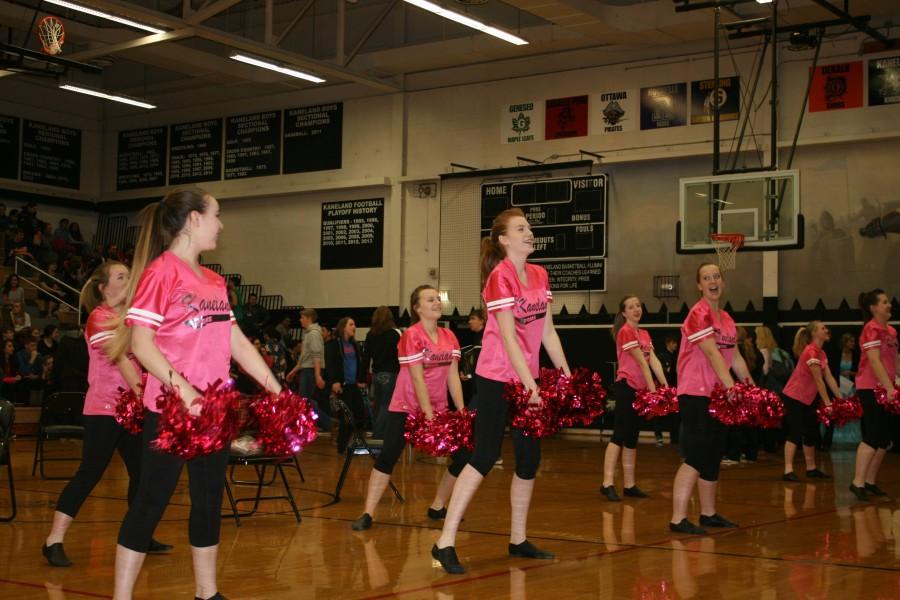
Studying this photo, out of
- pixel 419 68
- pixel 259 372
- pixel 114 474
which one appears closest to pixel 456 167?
pixel 419 68

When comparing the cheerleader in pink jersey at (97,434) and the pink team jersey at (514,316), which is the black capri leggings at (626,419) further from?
the cheerleader in pink jersey at (97,434)

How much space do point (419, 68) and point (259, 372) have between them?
17.8m

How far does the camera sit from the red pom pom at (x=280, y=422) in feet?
13.2

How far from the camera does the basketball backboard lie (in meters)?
13.3

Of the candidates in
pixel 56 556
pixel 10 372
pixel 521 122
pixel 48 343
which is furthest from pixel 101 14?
pixel 56 556

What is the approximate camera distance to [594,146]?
19234 mm

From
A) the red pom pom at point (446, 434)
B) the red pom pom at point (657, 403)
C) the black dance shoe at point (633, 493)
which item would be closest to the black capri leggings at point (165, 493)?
the red pom pom at point (446, 434)

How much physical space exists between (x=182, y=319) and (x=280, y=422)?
0.54m

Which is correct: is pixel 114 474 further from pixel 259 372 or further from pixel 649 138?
pixel 649 138

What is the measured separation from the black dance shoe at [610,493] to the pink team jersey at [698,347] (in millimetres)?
2081

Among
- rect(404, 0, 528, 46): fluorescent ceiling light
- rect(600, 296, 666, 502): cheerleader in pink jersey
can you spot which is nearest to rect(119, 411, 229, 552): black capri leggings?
rect(600, 296, 666, 502): cheerleader in pink jersey

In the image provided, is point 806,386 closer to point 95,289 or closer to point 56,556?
point 95,289

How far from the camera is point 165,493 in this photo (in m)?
3.85

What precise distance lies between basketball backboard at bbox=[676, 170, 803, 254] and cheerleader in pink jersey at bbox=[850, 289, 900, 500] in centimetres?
449
